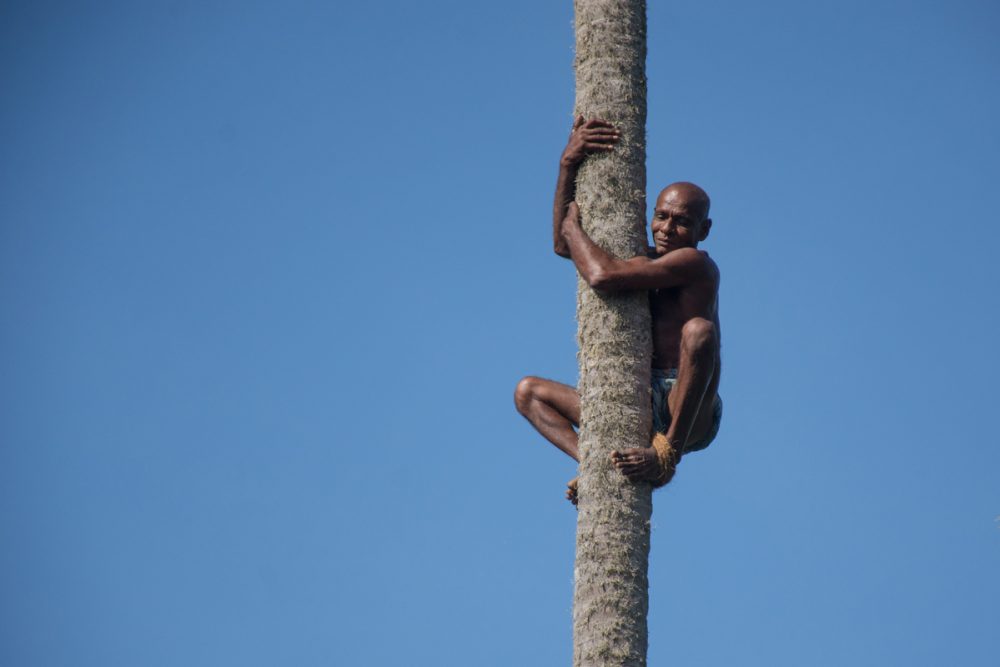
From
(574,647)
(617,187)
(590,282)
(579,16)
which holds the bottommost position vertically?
(574,647)

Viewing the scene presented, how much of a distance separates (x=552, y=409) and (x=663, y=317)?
108 centimetres

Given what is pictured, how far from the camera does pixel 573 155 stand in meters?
10.7

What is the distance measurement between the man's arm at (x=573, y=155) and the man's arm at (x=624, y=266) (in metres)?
0.08

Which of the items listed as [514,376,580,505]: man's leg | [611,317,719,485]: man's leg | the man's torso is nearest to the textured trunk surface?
[611,317,719,485]: man's leg

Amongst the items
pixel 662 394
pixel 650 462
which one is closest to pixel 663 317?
pixel 662 394

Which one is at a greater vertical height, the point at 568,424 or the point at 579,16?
the point at 579,16

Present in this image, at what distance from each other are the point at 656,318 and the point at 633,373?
28.3 inches

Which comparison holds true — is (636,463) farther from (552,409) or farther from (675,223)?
(675,223)

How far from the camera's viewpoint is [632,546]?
9844mm

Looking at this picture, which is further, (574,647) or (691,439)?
(691,439)

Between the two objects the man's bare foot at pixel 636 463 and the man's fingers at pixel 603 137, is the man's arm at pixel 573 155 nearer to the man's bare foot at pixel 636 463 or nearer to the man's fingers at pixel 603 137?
the man's fingers at pixel 603 137

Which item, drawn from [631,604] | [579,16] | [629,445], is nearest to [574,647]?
[631,604]

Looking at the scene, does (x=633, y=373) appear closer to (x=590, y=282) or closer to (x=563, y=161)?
(x=590, y=282)

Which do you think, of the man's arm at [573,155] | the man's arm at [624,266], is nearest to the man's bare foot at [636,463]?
the man's arm at [624,266]
